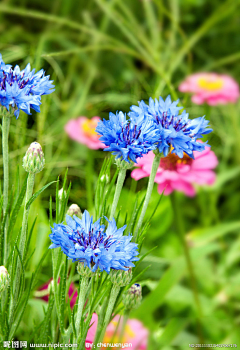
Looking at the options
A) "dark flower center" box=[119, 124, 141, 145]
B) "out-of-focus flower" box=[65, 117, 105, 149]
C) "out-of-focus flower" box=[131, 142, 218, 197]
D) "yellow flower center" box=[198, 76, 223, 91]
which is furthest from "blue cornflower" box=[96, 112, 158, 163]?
"yellow flower center" box=[198, 76, 223, 91]

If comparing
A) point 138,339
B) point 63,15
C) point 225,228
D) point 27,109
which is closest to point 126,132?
point 27,109

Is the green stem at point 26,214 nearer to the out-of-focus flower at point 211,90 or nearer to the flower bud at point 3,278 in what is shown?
the flower bud at point 3,278

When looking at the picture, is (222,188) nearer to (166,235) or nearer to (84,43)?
(166,235)

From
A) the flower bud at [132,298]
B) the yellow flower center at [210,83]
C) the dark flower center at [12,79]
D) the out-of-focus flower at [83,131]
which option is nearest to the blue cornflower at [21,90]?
the dark flower center at [12,79]

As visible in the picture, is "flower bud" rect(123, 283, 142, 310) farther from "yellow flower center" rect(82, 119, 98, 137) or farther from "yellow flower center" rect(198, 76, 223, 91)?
"yellow flower center" rect(198, 76, 223, 91)

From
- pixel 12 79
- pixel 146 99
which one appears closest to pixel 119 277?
pixel 12 79
